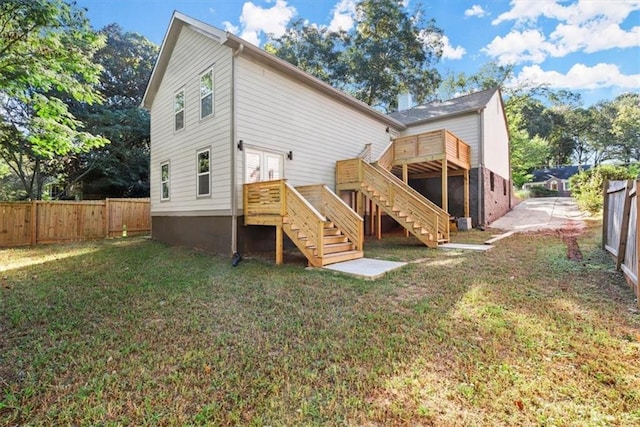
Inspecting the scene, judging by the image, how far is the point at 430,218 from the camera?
28.5ft

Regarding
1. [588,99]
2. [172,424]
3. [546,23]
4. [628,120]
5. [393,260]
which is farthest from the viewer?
[588,99]

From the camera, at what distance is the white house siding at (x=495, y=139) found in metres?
13.7

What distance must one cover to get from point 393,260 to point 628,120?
4854cm

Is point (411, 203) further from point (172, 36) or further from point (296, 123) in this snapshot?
point (172, 36)

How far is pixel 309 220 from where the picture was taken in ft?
21.0

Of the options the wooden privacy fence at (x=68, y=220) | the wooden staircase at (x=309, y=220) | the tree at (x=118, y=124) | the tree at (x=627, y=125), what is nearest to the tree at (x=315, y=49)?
the tree at (x=118, y=124)

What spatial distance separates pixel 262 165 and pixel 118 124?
1423cm

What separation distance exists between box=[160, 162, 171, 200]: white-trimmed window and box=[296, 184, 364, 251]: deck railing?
18.2 ft

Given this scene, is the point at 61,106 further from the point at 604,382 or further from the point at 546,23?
the point at 546,23

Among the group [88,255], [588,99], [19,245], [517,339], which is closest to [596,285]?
[517,339]

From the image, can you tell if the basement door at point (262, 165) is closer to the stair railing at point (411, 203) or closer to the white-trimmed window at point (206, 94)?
the white-trimmed window at point (206, 94)

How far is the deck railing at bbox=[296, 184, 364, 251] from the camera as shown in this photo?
7.20m

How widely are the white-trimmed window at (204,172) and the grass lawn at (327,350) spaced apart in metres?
3.99

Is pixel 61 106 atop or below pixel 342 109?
below
